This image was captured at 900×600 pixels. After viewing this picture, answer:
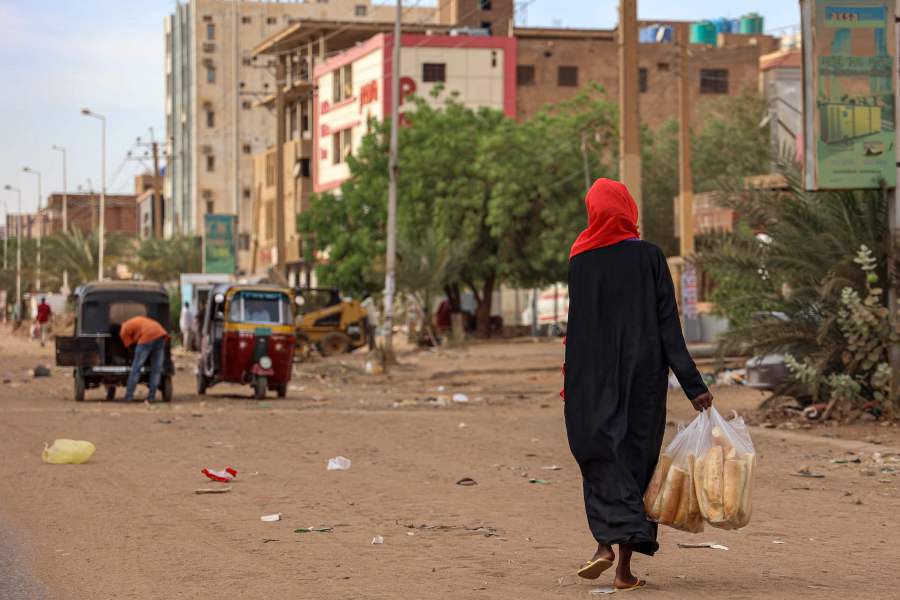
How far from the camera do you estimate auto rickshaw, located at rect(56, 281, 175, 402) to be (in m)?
26.5

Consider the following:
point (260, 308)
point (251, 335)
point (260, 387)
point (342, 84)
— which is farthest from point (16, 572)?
point (342, 84)

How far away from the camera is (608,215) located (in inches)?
316

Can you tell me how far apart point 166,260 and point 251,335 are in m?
61.7

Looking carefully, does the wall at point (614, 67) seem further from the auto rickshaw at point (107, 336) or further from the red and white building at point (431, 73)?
the auto rickshaw at point (107, 336)

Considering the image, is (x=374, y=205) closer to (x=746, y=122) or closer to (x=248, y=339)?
(x=746, y=122)

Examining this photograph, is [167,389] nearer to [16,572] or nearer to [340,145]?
[16,572]

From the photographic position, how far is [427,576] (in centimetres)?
866

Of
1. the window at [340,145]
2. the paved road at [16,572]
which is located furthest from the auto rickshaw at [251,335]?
the window at [340,145]

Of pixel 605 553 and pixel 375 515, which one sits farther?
pixel 375 515

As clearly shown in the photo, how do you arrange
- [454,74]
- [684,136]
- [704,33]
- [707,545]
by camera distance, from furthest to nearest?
[704,33], [454,74], [684,136], [707,545]

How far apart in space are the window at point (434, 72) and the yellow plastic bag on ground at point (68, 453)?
60126 millimetres

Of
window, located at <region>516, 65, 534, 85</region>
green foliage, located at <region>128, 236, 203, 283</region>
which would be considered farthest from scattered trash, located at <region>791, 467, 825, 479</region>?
green foliage, located at <region>128, 236, 203, 283</region>

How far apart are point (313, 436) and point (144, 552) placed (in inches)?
399

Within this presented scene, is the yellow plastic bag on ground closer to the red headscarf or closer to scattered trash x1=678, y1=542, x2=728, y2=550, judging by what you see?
scattered trash x1=678, y1=542, x2=728, y2=550
